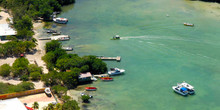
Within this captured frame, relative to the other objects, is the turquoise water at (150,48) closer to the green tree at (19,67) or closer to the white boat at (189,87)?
the white boat at (189,87)

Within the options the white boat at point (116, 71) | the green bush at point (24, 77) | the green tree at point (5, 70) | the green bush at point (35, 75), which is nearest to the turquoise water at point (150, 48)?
the white boat at point (116, 71)

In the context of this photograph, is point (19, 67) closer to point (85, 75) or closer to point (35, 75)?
point (35, 75)

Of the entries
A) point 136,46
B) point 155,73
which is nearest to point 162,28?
→ point 136,46

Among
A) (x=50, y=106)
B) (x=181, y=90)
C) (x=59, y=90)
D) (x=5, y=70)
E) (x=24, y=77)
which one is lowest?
(x=181, y=90)

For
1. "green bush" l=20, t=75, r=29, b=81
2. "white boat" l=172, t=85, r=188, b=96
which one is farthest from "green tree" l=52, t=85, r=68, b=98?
"white boat" l=172, t=85, r=188, b=96

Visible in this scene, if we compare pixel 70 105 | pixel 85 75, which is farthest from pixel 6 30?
pixel 70 105

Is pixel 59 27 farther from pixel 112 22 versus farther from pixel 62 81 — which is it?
pixel 62 81
